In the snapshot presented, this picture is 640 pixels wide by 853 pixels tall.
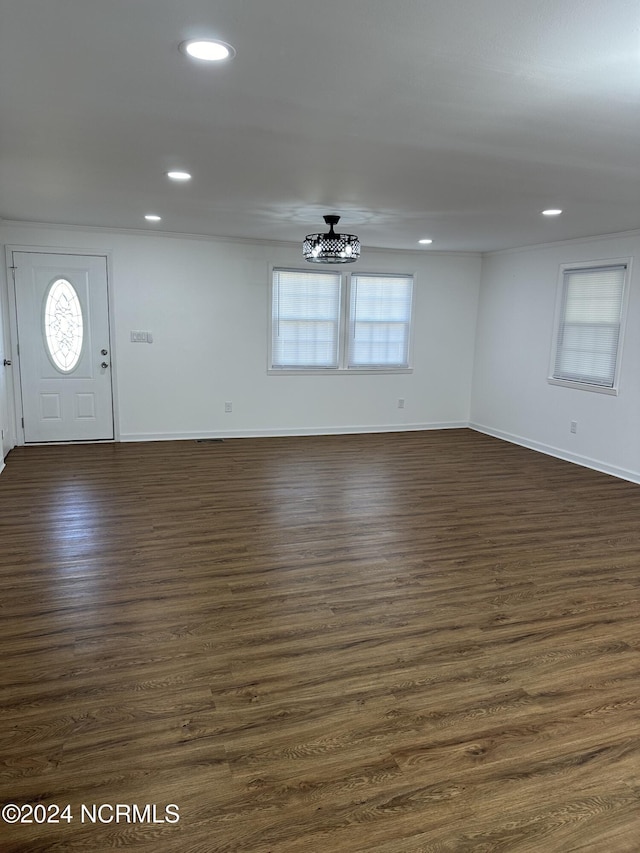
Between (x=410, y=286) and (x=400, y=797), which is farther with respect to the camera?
(x=410, y=286)

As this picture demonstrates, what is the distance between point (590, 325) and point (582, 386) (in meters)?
0.67

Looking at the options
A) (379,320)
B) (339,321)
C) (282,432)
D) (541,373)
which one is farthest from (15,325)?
(541,373)

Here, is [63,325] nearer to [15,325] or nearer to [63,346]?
[63,346]

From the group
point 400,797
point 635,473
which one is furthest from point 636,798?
point 635,473

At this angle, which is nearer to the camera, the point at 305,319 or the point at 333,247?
the point at 333,247

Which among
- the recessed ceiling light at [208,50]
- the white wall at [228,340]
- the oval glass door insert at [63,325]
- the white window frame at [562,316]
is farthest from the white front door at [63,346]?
the white window frame at [562,316]

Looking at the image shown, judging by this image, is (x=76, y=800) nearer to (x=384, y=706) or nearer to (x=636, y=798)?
(x=384, y=706)

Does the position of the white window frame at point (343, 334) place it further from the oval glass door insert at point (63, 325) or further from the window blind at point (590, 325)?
the oval glass door insert at point (63, 325)

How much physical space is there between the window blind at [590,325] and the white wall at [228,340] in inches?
68.2

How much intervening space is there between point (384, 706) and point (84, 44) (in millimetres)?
2688

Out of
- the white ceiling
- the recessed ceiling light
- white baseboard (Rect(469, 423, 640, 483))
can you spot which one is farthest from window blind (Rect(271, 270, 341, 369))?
the recessed ceiling light

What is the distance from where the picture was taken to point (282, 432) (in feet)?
24.9

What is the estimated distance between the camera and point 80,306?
6.56 m

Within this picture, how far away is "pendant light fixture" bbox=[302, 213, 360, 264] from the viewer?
5137 mm
